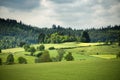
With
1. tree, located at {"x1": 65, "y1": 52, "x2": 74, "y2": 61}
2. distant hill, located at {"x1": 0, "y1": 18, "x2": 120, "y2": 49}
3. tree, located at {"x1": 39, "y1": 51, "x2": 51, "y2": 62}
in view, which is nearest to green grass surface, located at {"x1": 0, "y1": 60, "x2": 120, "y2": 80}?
tree, located at {"x1": 39, "y1": 51, "x2": 51, "y2": 62}

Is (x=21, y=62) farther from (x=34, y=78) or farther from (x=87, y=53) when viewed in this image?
(x=34, y=78)

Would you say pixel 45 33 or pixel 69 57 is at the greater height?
pixel 45 33

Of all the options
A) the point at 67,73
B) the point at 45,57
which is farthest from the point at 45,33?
the point at 67,73

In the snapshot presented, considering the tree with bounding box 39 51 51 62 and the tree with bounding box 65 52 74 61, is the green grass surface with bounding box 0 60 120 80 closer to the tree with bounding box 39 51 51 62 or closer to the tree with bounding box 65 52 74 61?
the tree with bounding box 39 51 51 62

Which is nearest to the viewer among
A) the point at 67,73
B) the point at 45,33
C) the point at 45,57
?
the point at 67,73

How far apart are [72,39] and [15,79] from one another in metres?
48.0

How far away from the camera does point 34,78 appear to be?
19828mm

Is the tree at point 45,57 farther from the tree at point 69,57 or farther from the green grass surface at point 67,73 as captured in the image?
the green grass surface at point 67,73

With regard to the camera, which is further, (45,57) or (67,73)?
(45,57)

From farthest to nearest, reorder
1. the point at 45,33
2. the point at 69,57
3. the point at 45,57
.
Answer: the point at 45,33 → the point at 69,57 → the point at 45,57

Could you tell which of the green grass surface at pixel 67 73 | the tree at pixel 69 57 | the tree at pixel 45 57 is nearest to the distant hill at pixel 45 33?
the tree at pixel 69 57

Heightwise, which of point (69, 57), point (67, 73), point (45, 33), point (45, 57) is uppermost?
point (45, 33)

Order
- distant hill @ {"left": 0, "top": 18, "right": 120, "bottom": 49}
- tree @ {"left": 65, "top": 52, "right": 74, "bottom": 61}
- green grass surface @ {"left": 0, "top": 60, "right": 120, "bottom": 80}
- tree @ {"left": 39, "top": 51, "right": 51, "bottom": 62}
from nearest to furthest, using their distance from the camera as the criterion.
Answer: green grass surface @ {"left": 0, "top": 60, "right": 120, "bottom": 80}
tree @ {"left": 39, "top": 51, "right": 51, "bottom": 62}
tree @ {"left": 65, "top": 52, "right": 74, "bottom": 61}
distant hill @ {"left": 0, "top": 18, "right": 120, "bottom": 49}

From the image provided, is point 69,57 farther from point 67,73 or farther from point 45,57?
point 67,73
